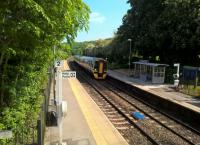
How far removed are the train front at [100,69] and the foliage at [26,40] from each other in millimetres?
29561

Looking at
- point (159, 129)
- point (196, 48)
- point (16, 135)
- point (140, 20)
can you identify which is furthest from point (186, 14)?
point (16, 135)

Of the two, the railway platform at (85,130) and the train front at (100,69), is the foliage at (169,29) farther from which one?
the railway platform at (85,130)

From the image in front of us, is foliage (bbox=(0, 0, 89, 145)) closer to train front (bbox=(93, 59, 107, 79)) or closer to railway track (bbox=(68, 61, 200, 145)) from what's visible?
railway track (bbox=(68, 61, 200, 145))

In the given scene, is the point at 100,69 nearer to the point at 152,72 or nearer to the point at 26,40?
the point at 152,72

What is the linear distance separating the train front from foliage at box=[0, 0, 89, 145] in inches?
1164

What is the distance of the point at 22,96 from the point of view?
15023 mm

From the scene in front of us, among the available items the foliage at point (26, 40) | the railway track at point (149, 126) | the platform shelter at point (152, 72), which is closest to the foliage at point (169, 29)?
the platform shelter at point (152, 72)

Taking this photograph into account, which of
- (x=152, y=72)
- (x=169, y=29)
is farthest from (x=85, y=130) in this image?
(x=169, y=29)

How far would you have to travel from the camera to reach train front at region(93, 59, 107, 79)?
4744 centimetres

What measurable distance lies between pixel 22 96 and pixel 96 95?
18491 mm

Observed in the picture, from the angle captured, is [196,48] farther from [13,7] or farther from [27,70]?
[13,7]

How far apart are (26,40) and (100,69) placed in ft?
119

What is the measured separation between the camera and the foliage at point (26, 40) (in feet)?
33.4

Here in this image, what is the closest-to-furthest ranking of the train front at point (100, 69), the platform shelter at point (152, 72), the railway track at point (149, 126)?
the railway track at point (149, 126) < the platform shelter at point (152, 72) < the train front at point (100, 69)
